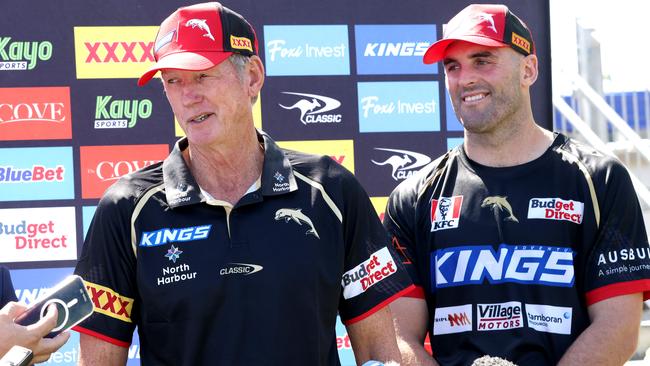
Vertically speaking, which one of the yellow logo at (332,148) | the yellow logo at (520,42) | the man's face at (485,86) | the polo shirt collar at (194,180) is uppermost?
the yellow logo at (520,42)

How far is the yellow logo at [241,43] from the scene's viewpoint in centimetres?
207

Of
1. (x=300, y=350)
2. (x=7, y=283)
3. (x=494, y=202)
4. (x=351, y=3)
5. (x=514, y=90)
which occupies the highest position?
(x=351, y=3)

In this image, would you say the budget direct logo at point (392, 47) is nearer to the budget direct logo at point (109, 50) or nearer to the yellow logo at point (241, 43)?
the budget direct logo at point (109, 50)

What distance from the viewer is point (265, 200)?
2.06m

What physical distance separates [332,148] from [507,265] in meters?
1.75

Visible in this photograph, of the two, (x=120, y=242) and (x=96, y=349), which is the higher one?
(x=120, y=242)

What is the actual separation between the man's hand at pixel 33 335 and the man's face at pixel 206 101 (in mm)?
551

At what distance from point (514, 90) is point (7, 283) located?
159 centimetres

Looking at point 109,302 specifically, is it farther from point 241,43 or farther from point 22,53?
point 22,53

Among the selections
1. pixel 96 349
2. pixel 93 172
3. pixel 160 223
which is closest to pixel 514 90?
pixel 160 223

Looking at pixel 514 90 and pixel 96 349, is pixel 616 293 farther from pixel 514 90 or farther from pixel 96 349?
pixel 96 349

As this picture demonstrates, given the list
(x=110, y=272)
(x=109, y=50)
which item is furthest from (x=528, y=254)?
(x=109, y=50)

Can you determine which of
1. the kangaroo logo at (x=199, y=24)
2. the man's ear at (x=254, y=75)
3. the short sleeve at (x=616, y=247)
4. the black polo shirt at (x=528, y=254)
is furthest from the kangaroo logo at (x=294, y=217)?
the short sleeve at (x=616, y=247)

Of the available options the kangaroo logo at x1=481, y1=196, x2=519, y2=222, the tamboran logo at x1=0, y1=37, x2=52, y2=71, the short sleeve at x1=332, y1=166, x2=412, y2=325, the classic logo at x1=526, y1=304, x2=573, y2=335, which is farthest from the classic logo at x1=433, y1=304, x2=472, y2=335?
the tamboran logo at x1=0, y1=37, x2=52, y2=71
